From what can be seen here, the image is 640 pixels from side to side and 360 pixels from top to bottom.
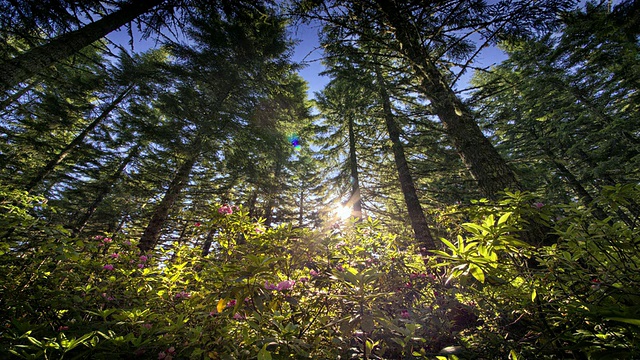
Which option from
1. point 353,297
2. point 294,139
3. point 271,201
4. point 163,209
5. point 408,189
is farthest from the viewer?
point 294,139

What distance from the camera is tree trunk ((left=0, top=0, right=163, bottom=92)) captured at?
3.24m

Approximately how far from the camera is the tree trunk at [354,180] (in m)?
9.38

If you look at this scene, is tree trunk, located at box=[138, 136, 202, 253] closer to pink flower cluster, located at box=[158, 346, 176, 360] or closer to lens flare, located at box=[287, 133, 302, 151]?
pink flower cluster, located at box=[158, 346, 176, 360]

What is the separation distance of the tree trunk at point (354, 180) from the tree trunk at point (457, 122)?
233 inches

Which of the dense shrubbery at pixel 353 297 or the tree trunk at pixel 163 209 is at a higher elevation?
the tree trunk at pixel 163 209

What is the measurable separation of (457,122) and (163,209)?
23.4 feet

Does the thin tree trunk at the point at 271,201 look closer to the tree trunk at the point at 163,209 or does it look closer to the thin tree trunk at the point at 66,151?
the tree trunk at the point at 163,209

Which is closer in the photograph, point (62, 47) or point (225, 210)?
point (225, 210)

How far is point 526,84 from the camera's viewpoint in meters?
10.9

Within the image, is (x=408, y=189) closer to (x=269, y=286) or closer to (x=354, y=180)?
(x=354, y=180)

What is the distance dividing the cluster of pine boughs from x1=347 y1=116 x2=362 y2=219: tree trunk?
0.39ft

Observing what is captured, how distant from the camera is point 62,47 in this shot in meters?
3.70

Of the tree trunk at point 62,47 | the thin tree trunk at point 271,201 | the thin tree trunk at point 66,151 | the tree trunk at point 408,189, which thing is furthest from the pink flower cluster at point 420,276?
the thin tree trunk at point 66,151

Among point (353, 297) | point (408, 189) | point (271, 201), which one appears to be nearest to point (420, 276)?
point (353, 297)
